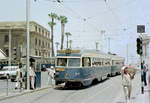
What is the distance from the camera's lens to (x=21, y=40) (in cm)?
7469

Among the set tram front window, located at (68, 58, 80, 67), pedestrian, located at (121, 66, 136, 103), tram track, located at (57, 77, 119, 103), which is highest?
tram front window, located at (68, 58, 80, 67)

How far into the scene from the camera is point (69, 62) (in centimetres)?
1842

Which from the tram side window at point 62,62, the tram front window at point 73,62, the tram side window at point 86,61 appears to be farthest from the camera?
the tram side window at point 86,61

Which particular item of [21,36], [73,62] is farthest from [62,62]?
[21,36]

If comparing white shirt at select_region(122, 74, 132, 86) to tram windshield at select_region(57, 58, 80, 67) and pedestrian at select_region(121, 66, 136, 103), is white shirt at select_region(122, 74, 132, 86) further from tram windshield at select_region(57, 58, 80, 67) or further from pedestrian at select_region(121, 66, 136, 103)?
tram windshield at select_region(57, 58, 80, 67)

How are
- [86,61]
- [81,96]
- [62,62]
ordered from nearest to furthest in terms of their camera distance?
[81,96] < [62,62] < [86,61]

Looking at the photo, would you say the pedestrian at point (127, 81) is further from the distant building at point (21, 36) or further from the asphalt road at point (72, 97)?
the distant building at point (21, 36)

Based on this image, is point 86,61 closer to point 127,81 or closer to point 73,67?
point 73,67

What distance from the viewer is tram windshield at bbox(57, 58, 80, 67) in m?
18.3

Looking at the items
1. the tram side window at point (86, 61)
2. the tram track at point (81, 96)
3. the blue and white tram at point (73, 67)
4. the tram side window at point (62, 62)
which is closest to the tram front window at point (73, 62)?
the blue and white tram at point (73, 67)

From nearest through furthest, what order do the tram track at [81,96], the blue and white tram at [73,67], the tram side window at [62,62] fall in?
the tram track at [81,96] < the blue and white tram at [73,67] < the tram side window at [62,62]

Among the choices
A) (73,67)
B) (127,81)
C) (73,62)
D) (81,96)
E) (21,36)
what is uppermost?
(21,36)

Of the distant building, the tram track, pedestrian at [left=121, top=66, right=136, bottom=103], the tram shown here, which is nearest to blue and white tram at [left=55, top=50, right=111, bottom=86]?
the tram

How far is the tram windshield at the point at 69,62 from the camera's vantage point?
1831 centimetres
